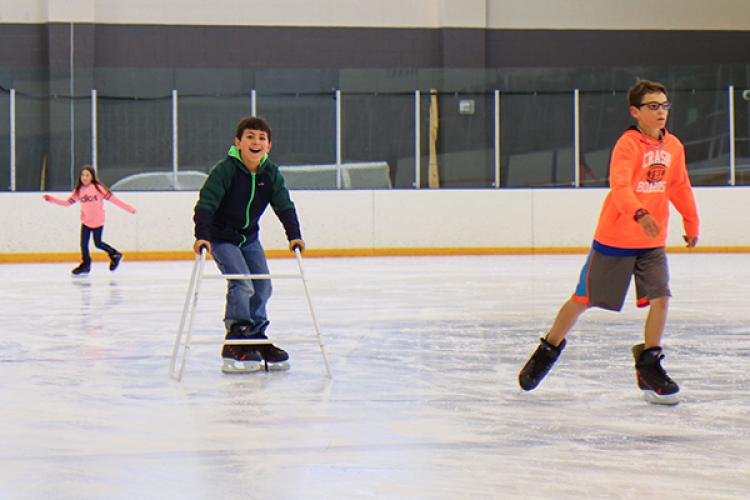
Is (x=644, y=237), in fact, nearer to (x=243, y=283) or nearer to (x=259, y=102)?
(x=243, y=283)

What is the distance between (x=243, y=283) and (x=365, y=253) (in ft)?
33.5

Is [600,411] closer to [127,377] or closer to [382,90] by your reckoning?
[127,377]

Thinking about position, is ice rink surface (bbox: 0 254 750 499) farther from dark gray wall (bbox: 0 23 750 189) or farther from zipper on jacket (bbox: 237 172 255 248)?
dark gray wall (bbox: 0 23 750 189)

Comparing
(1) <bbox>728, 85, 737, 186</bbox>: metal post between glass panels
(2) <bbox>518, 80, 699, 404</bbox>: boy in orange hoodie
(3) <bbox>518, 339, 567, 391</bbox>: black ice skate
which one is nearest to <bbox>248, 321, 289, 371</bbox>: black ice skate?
(3) <bbox>518, 339, 567, 391</bbox>: black ice skate

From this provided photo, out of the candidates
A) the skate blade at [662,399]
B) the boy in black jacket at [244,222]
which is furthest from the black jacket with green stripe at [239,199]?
the skate blade at [662,399]

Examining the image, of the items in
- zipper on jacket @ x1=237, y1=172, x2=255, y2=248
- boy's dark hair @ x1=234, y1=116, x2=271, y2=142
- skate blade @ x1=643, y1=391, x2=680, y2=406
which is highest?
boy's dark hair @ x1=234, y1=116, x2=271, y2=142

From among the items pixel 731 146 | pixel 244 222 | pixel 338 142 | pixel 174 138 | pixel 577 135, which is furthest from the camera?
pixel 577 135

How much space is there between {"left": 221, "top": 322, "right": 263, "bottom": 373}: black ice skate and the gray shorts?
1.53 metres

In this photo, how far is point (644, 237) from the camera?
4.03 m

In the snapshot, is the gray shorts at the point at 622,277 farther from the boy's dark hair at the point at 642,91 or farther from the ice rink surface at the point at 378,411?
the boy's dark hair at the point at 642,91

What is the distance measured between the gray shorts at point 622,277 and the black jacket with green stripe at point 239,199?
4.36ft

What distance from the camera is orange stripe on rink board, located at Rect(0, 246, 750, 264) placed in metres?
14.7

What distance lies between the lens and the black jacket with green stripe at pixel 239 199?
4871mm

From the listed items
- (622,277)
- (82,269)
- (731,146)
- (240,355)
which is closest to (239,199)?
(240,355)
